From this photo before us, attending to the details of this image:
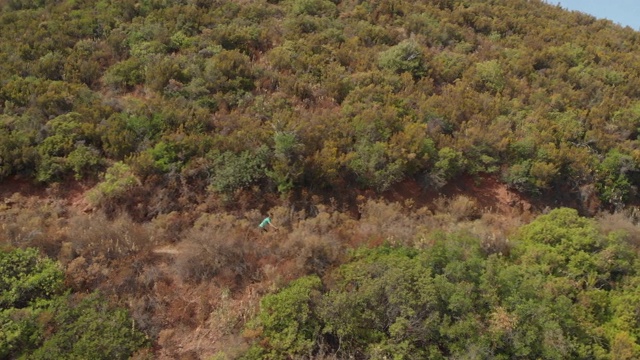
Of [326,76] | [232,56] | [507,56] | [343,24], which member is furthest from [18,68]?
[507,56]

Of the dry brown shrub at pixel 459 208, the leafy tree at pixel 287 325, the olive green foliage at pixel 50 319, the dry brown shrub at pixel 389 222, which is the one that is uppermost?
the dry brown shrub at pixel 459 208

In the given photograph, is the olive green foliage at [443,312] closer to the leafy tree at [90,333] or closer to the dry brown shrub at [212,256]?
the dry brown shrub at [212,256]

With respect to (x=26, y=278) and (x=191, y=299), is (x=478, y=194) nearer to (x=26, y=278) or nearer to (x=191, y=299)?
(x=191, y=299)

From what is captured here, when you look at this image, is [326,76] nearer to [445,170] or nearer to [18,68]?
[445,170]

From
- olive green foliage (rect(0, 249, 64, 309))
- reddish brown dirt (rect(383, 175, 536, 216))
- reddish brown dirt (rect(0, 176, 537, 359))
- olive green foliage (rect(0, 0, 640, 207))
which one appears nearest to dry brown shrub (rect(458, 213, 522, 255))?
reddish brown dirt (rect(383, 175, 536, 216))

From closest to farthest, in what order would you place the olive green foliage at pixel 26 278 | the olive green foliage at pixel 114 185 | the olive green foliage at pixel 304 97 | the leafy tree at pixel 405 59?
the olive green foliage at pixel 26 278 < the olive green foliage at pixel 114 185 < the olive green foliage at pixel 304 97 < the leafy tree at pixel 405 59

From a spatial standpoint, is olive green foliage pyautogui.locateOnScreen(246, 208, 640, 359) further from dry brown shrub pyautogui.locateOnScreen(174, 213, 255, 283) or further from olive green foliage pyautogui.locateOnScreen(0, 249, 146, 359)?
olive green foliage pyautogui.locateOnScreen(0, 249, 146, 359)

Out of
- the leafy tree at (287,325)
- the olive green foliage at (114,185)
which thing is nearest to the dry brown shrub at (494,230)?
the leafy tree at (287,325)
